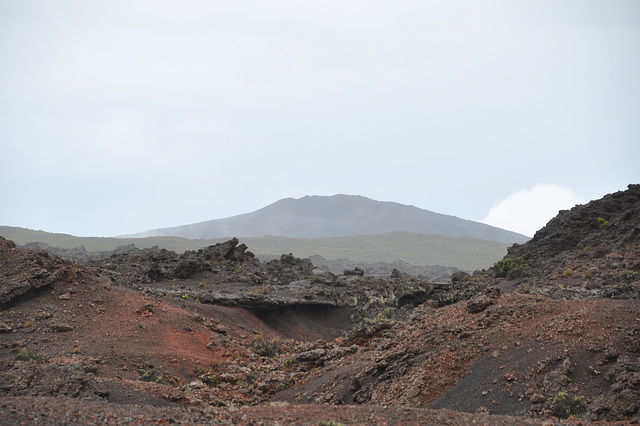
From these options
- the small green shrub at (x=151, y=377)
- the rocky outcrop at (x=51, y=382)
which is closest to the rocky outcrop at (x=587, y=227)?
the small green shrub at (x=151, y=377)

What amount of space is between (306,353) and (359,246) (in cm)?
10315

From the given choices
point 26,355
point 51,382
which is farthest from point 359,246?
point 51,382

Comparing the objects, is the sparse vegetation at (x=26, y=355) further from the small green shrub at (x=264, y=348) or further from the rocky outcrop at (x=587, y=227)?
the rocky outcrop at (x=587, y=227)

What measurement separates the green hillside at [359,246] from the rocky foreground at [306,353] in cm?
6934

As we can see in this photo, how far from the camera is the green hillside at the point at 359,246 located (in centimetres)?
9131

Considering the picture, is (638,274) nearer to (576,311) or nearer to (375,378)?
(576,311)

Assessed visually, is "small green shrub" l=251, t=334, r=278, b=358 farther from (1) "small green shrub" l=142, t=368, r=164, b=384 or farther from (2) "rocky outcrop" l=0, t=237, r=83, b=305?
(2) "rocky outcrop" l=0, t=237, r=83, b=305

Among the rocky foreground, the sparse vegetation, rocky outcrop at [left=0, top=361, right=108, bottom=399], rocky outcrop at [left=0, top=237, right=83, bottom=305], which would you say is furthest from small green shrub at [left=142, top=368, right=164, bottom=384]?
rocky outcrop at [left=0, top=237, right=83, bottom=305]

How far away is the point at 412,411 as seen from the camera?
25.2ft

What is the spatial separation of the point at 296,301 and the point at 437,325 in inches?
488

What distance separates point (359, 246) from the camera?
117312 mm

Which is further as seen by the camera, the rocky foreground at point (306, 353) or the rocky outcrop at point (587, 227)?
the rocky outcrop at point (587, 227)

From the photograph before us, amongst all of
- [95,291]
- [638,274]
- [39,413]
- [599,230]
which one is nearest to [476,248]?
[599,230]

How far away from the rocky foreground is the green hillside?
228 ft
